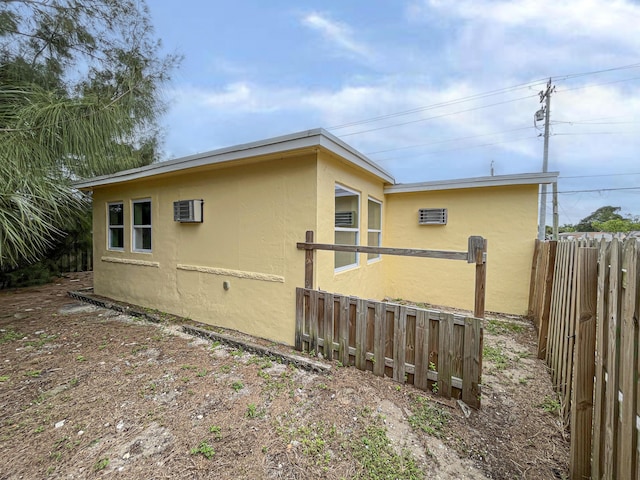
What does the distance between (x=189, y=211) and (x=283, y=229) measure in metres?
1.94

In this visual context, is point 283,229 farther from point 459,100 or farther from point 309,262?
point 459,100

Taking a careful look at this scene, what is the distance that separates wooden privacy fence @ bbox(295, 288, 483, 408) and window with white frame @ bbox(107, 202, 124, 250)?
5275 millimetres

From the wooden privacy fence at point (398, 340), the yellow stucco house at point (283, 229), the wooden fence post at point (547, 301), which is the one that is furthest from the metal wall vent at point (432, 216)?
the wooden privacy fence at point (398, 340)

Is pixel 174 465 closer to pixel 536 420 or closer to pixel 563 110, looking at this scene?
pixel 536 420

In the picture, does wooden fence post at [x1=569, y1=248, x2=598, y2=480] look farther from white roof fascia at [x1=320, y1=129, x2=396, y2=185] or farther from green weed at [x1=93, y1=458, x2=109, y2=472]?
green weed at [x1=93, y1=458, x2=109, y2=472]

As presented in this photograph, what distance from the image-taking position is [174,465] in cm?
183

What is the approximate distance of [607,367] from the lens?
4.83ft

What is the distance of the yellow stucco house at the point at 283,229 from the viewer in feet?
12.3

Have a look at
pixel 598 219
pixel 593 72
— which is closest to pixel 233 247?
pixel 593 72

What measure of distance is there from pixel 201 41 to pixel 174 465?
254 inches

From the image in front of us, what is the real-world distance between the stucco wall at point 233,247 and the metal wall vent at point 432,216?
341 centimetres

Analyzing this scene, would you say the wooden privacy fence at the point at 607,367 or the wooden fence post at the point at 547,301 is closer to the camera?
the wooden privacy fence at the point at 607,367

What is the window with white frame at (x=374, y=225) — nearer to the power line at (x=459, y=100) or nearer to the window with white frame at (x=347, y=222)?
the window with white frame at (x=347, y=222)

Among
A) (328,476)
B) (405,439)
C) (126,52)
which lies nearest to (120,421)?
(328,476)
